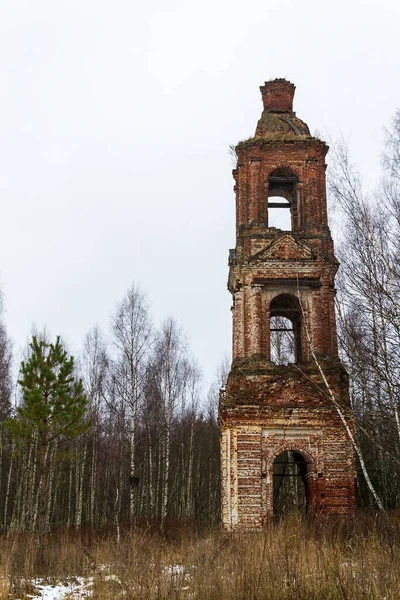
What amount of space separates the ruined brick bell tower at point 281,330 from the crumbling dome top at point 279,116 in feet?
0.10

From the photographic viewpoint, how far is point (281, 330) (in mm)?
15438

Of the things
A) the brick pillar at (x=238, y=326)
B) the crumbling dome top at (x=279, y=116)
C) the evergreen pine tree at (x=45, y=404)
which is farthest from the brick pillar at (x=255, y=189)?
the evergreen pine tree at (x=45, y=404)

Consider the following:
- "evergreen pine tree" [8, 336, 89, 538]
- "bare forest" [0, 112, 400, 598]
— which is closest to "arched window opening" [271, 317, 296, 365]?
"bare forest" [0, 112, 400, 598]

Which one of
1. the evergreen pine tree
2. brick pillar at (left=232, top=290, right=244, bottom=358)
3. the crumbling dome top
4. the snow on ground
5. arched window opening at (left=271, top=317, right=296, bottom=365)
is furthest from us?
arched window opening at (left=271, top=317, right=296, bottom=365)

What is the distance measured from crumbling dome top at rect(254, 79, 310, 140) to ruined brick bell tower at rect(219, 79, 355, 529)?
0.10 ft

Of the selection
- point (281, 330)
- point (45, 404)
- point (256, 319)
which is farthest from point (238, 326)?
point (45, 404)

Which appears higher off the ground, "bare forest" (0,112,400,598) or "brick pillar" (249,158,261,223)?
"brick pillar" (249,158,261,223)

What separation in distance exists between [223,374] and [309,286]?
2024 cm

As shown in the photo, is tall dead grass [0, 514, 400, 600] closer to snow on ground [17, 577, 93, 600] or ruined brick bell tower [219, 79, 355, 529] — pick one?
snow on ground [17, 577, 93, 600]

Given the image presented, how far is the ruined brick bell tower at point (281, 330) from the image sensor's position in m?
13.3

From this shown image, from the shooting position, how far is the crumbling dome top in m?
16.7

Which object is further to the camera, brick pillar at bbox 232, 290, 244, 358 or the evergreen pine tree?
brick pillar at bbox 232, 290, 244, 358

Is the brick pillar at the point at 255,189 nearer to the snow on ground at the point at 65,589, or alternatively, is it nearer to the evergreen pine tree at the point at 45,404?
the evergreen pine tree at the point at 45,404

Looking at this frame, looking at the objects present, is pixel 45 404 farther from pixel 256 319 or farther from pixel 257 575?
pixel 257 575
